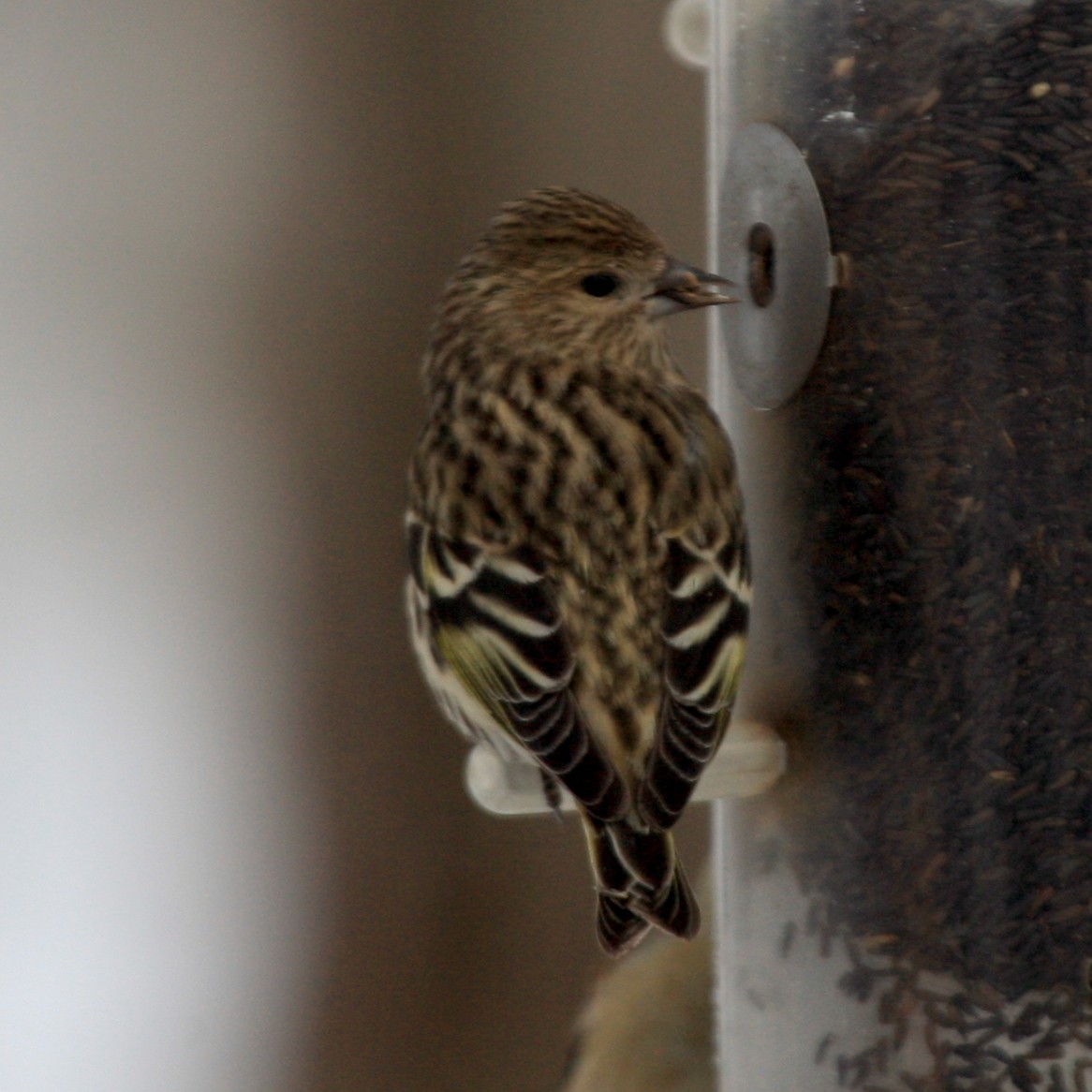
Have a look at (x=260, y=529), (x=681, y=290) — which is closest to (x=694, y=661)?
(x=681, y=290)

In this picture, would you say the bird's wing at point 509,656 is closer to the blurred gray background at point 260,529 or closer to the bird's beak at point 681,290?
the bird's beak at point 681,290

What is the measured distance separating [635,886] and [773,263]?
0.57 m

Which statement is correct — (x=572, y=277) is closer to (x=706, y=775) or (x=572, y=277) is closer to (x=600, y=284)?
(x=600, y=284)

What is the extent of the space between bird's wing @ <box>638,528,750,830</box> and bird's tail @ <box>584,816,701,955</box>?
0.07 ft

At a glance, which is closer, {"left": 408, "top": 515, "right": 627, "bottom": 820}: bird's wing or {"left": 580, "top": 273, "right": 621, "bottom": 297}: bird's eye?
{"left": 408, "top": 515, "right": 627, "bottom": 820}: bird's wing

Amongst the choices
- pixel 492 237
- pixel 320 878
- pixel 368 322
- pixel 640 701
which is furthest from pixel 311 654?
pixel 640 701

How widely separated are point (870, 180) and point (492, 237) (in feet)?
1.41

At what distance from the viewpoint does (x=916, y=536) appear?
4.54 feet

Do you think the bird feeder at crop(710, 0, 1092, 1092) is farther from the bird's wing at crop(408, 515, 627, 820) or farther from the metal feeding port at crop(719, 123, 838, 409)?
the bird's wing at crop(408, 515, 627, 820)

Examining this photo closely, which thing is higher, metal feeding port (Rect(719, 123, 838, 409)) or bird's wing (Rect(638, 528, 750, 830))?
metal feeding port (Rect(719, 123, 838, 409))

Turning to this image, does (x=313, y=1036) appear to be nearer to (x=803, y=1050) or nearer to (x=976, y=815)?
(x=803, y=1050)

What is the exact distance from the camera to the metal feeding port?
1.49 m

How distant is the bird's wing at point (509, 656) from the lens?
4.49ft

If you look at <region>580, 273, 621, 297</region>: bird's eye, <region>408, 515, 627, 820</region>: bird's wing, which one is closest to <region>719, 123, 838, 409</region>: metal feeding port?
<region>580, 273, 621, 297</region>: bird's eye
